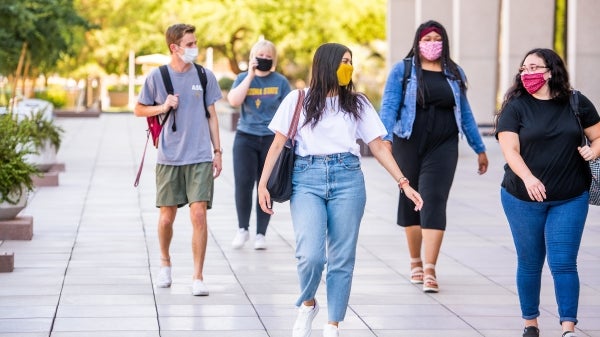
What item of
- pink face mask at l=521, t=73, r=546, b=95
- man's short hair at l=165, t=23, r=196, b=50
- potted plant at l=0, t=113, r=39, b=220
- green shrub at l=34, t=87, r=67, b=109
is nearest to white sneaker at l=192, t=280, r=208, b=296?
man's short hair at l=165, t=23, r=196, b=50

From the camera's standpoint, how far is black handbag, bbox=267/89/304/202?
23.9 ft

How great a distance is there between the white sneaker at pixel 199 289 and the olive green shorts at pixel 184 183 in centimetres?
57

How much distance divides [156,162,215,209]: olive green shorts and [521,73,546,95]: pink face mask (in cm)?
269

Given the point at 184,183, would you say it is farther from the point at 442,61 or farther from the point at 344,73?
the point at 344,73

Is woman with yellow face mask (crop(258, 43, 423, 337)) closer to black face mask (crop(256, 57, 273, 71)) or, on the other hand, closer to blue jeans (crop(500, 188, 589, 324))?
blue jeans (crop(500, 188, 589, 324))

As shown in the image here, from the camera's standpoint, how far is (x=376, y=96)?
39.9 m

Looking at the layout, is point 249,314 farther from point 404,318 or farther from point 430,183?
point 430,183

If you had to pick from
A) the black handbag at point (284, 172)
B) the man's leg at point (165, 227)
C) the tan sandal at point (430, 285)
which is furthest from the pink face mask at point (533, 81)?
A: the man's leg at point (165, 227)

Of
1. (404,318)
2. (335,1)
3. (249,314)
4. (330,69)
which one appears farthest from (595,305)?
(335,1)

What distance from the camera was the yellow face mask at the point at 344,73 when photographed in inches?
284

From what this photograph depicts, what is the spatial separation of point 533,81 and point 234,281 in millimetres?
3322

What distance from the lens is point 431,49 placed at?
31.1 ft

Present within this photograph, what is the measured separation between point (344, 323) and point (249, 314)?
0.64m

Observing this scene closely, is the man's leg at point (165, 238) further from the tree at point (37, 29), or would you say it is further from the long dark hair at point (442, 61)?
the tree at point (37, 29)
